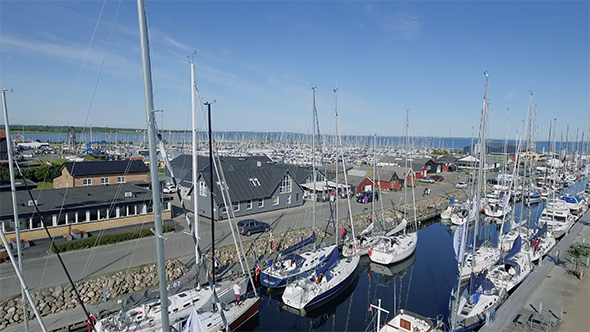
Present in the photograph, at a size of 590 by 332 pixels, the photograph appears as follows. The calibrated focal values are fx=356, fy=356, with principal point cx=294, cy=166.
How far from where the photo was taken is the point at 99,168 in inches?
1598

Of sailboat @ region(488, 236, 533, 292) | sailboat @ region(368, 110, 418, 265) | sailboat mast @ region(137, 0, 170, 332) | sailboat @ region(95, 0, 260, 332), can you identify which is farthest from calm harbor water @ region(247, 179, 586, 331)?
sailboat mast @ region(137, 0, 170, 332)

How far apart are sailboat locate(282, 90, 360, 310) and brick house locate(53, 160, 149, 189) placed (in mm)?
24241

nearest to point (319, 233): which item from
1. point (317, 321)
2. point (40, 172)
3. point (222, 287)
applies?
point (317, 321)

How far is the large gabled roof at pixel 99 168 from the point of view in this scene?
3869 centimetres

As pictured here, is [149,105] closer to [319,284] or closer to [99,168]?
[319,284]

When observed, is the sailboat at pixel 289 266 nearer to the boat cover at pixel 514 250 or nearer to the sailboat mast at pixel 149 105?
the boat cover at pixel 514 250

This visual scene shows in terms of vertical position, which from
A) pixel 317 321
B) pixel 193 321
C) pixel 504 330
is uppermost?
pixel 193 321

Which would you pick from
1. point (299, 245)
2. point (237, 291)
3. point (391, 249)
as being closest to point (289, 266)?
point (299, 245)

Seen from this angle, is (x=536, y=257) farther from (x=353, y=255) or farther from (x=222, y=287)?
(x=222, y=287)

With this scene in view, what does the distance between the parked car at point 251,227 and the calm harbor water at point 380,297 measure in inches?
276

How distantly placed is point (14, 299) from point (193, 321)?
12685 millimetres

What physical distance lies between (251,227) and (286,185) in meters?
10.7

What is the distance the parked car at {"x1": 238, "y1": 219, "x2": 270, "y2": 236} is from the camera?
3030 cm

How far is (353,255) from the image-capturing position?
28.2 m
